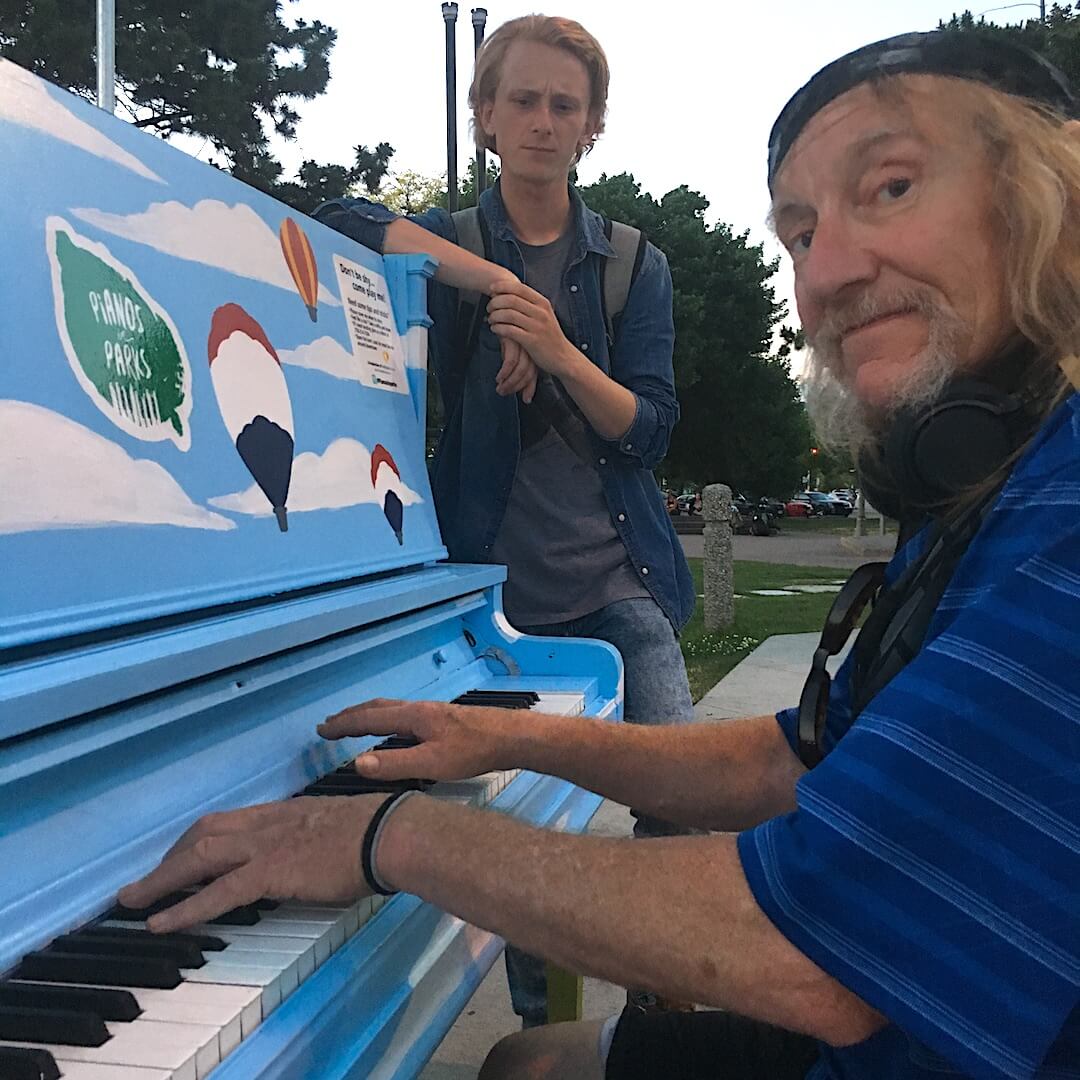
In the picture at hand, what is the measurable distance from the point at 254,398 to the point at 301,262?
0.40m

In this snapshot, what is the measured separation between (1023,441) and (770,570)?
53.5ft

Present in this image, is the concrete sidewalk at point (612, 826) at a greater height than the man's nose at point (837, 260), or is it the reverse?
the man's nose at point (837, 260)

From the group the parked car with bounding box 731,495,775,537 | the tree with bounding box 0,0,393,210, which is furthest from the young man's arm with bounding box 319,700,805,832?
the parked car with bounding box 731,495,775,537

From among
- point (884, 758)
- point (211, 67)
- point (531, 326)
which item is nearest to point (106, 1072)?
point (884, 758)

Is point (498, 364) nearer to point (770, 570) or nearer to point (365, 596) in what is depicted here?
point (365, 596)

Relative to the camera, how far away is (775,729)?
1628mm

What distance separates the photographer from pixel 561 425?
260 cm

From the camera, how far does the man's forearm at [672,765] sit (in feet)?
5.28

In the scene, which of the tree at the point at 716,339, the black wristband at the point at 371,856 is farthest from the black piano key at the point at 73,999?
the tree at the point at 716,339

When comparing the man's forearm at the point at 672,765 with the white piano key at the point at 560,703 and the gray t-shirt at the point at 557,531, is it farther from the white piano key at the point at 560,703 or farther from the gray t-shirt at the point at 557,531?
the gray t-shirt at the point at 557,531

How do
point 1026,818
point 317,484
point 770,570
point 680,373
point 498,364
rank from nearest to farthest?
1. point 1026,818
2. point 317,484
3. point 498,364
4. point 770,570
5. point 680,373

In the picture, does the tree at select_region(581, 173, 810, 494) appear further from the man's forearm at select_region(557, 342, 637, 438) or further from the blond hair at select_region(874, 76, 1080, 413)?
the blond hair at select_region(874, 76, 1080, 413)

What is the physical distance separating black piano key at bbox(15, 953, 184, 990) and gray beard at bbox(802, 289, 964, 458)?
3.25 feet

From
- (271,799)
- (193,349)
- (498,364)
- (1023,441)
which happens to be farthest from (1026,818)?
(498,364)
